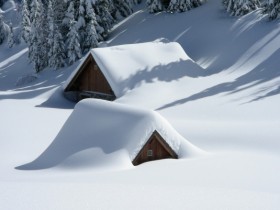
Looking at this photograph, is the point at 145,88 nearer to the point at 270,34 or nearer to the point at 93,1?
the point at 270,34

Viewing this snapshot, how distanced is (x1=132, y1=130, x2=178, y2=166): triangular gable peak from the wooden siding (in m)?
15.0

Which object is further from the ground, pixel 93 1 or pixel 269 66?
pixel 93 1

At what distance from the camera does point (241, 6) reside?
37031mm

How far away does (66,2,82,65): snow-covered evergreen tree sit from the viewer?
134 ft

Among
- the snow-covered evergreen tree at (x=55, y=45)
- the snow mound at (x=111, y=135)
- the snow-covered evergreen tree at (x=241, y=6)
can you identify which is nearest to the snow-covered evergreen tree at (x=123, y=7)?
the snow-covered evergreen tree at (x=55, y=45)

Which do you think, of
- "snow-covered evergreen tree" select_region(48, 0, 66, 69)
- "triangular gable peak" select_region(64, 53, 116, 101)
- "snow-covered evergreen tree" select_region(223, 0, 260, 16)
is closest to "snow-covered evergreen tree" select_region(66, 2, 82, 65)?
"snow-covered evergreen tree" select_region(48, 0, 66, 69)

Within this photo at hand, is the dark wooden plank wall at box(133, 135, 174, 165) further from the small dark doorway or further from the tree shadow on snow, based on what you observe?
the small dark doorway

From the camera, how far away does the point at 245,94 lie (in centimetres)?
2475

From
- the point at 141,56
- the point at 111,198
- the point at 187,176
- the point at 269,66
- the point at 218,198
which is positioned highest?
the point at 111,198

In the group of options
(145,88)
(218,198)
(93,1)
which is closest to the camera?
(218,198)

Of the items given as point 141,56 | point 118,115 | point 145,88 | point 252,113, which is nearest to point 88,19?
point 141,56

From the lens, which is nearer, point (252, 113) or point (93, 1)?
point (252, 113)

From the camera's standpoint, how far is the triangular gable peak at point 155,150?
13.8m

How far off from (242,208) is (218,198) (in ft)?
1.91
